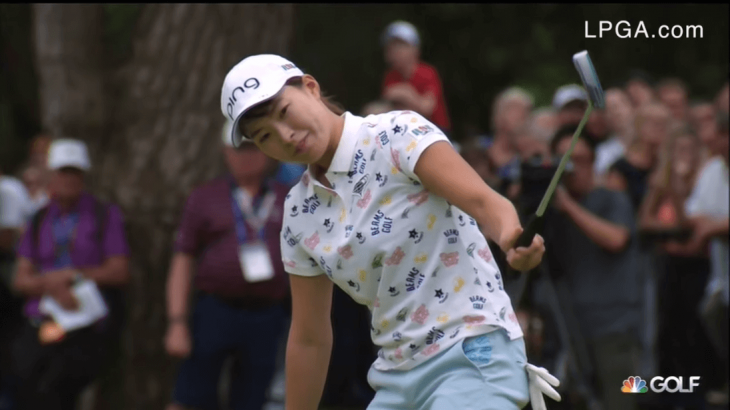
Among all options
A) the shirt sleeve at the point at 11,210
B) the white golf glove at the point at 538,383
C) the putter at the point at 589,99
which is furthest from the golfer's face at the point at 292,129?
the shirt sleeve at the point at 11,210

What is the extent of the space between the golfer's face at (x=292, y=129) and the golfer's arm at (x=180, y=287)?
151 inches

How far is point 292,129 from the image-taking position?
11.9 feet

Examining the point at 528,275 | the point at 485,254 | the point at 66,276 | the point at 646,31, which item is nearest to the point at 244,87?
the point at 485,254

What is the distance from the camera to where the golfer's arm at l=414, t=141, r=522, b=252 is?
10.8 ft

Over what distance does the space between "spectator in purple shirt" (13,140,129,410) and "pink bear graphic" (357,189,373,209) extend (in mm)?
4405

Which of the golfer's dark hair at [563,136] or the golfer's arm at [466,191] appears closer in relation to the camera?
the golfer's arm at [466,191]

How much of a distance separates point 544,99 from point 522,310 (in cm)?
655

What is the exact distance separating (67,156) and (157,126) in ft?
2.87

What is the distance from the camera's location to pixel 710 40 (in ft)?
43.2

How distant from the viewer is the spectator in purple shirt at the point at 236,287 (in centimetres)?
718

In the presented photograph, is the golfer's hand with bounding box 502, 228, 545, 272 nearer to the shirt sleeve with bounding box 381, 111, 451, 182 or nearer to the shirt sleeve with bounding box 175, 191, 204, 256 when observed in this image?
the shirt sleeve with bounding box 381, 111, 451, 182

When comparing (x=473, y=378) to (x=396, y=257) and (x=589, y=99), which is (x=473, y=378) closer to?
(x=396, y=257)

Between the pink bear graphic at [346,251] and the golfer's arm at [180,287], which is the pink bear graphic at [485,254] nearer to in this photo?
the pink bear graphic at [346,251]

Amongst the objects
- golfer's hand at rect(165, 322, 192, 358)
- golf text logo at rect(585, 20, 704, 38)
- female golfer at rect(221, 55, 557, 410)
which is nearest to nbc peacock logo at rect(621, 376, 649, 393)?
golfer's hand at rect(165, 322, 192, 358)
